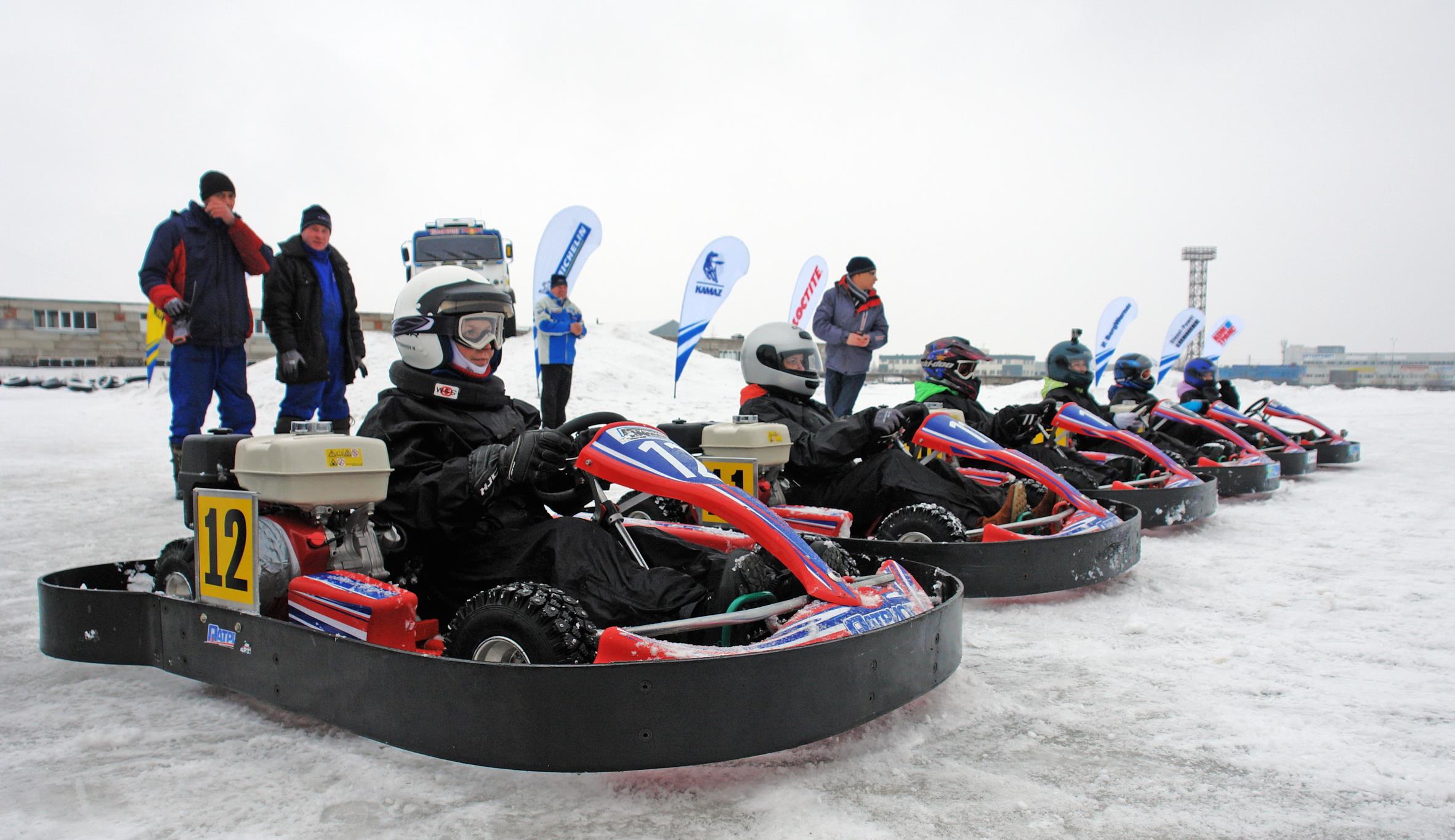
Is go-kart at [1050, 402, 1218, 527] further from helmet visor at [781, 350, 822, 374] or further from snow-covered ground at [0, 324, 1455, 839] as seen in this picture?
helmet visor at [781, 350, 822, 374]

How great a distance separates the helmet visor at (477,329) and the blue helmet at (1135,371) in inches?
251

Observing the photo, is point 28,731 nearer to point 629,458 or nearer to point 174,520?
point 629,458

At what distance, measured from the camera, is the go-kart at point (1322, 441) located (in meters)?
9.50

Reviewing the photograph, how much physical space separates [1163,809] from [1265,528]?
4665mm

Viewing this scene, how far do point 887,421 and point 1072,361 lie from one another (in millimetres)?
3235

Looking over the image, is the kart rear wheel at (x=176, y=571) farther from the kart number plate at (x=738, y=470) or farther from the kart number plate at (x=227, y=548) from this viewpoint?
the kart number plate at (x=738, y=470)

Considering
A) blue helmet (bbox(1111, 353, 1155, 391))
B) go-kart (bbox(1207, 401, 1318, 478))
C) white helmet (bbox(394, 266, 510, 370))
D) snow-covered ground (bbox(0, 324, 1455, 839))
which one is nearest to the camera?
snow-covered ground (bbox(0, 324, 1455, 839))

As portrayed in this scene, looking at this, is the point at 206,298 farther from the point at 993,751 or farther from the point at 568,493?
the point at 993,751

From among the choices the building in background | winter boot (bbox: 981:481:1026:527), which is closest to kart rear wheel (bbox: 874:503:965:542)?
winter boot (bbox: 981:481:1026:527)

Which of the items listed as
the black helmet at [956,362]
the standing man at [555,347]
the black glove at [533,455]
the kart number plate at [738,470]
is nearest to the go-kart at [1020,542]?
the kart number plate at [738,470]

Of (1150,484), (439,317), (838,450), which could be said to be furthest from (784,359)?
(1150,484)

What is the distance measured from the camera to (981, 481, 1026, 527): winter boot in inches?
178

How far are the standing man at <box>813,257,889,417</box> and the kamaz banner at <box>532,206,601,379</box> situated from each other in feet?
11.9

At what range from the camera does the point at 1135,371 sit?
7.87 metres
